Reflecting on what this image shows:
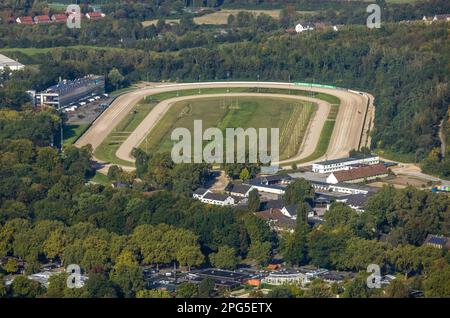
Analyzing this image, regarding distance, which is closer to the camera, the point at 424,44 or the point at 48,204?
the point at 48,204

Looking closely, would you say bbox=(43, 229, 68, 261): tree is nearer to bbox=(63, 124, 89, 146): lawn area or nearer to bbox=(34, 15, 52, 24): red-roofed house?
bbox=(63, 124, 89, 146): lawn area

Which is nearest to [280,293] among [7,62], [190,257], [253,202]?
[190,257]

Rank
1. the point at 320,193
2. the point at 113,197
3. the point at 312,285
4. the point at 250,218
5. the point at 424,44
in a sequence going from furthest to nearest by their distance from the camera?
1. the point at 424,44
2. the point at 320,193
3. the point at 113,197
4. the point at 250,218
5. the point at 312,285

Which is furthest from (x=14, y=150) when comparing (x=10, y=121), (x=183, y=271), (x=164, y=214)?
(x=183, y=271)

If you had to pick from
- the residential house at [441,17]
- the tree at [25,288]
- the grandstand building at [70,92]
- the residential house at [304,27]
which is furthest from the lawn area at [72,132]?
the residential house at [441,17]

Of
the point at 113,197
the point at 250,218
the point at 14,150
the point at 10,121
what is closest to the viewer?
the point at 250,218

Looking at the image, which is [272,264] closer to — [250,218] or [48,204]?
[250,218]

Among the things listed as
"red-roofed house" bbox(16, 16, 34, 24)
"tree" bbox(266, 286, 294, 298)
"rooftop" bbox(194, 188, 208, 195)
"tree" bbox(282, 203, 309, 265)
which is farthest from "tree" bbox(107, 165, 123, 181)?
"red-roofed house" bbox(16, 16, 34, 24)

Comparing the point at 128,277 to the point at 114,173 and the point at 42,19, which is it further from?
the point at 42,19
